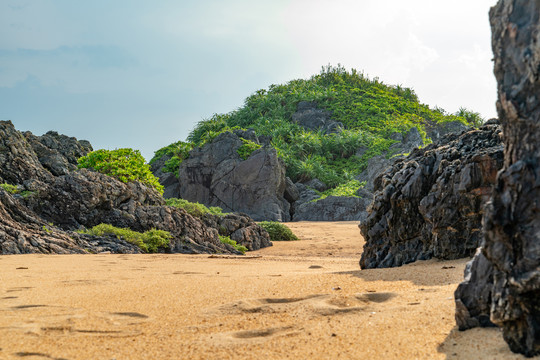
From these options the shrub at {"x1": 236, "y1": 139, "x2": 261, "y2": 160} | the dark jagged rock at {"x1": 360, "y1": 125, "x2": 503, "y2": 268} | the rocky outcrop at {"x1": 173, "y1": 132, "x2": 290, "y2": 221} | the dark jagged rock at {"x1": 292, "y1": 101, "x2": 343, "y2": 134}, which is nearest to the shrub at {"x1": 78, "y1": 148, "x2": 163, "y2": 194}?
the rocky outcrop at {"x1": 173, "y1": 132, "x2": 290, "y2": 221}

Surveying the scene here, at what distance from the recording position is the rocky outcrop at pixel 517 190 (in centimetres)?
207

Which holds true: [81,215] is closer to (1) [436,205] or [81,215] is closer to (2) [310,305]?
(1) [436,205]

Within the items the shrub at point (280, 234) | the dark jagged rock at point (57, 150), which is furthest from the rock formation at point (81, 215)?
the dark jagged rock at point (57, 150)

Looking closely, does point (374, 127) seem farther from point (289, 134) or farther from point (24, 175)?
point (24, 175)

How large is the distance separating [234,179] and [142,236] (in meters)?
14.2

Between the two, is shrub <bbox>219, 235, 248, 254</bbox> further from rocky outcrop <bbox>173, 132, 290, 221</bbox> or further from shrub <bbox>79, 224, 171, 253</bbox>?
rocky outcrop <bbox>173, 132, 290, 221</bbox>

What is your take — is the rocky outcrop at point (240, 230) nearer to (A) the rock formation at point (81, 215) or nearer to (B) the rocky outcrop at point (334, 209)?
(A) the rock formation at point (81, 215)

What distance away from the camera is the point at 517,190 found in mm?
2123

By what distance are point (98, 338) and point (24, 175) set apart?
12870 mm

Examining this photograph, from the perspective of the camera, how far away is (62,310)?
143 inches

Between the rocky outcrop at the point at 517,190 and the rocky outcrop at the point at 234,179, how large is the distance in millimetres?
19675

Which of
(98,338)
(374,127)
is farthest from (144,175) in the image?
(374,127)

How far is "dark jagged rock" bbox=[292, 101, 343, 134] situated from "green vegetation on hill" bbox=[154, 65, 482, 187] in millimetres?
495

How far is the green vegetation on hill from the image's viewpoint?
1145 inches
